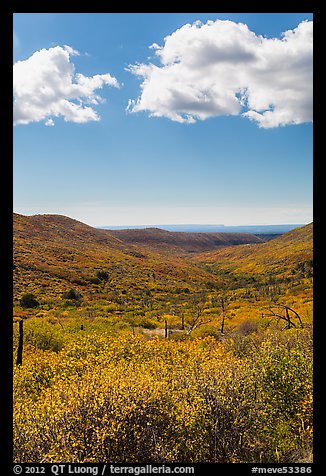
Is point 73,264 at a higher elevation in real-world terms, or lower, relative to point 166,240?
lower

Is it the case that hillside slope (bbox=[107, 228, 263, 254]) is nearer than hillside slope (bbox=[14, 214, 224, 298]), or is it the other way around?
hillside slope (bbox=[14, 214, 224, 298])

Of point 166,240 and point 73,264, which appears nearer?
point 73,264

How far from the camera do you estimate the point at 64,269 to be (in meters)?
53.2

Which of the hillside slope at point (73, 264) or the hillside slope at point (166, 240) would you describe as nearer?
the hillside slope at point (73, 264)

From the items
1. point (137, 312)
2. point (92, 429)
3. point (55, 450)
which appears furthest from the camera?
point (137, 312)

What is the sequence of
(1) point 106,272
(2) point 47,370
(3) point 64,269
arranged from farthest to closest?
(1) point 106,272 < (3) point 64,269 < (2) point 47,370

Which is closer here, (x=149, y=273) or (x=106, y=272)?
(x=106, y=272)

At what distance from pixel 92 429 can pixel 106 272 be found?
174ft

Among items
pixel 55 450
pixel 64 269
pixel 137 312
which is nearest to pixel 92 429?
pixel 55 450
